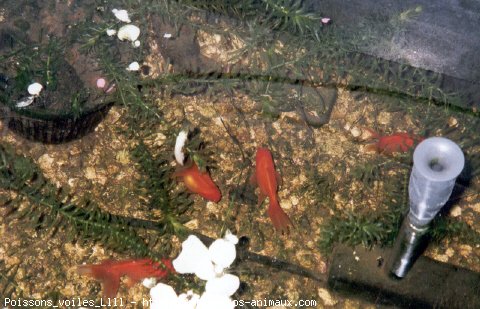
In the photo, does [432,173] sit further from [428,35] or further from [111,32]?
[111,32]

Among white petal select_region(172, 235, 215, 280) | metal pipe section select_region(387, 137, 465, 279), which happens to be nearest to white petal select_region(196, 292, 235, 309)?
white petal select_region(172, 235, 215, 280)

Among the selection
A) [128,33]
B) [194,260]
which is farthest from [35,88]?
[194,260]

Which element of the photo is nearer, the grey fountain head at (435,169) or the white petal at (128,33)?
the grey fountain head at (435,169)

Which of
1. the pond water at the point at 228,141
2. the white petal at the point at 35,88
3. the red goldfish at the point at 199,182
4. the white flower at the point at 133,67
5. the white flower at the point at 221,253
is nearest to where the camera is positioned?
the white flower at the point at 221,253

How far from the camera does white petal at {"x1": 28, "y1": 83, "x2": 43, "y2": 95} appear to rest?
3656mm

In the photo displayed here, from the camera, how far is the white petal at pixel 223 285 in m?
3.03

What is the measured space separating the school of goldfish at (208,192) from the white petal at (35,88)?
127cm

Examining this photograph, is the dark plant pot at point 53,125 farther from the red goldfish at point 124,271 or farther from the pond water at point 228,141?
the red goldfish at point 124,271

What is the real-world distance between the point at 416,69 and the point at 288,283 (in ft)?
6.58

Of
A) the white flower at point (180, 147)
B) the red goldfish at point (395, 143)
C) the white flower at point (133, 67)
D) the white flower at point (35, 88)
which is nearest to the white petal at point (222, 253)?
the white flower at point (180, 147)

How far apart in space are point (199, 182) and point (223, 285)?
0.79 meters

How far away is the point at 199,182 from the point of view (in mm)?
3471

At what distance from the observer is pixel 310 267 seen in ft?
11.1

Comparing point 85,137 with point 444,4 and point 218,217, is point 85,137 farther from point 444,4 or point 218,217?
point 444,4
